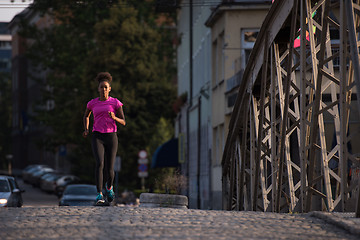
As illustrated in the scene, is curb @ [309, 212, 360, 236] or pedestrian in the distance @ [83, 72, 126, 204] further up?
pedestrian in the distance @ [83, 72, 126, 204]

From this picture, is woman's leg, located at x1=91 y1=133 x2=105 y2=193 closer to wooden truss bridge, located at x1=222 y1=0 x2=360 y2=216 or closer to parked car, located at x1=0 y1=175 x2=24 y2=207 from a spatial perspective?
wooden truss bridge, located at x1=222 y1=0 x2=360 y2=216

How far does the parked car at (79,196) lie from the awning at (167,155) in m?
9.57

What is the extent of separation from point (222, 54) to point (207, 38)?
3902 mm

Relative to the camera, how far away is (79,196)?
1342 inches

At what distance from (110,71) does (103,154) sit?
42.6 meters

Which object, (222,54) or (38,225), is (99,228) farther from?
(222,54)

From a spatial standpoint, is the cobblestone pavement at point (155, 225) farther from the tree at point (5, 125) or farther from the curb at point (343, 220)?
the tree at point (5, 125)

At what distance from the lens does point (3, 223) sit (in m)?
10.5

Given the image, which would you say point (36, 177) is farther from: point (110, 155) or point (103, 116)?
point (103, 116)

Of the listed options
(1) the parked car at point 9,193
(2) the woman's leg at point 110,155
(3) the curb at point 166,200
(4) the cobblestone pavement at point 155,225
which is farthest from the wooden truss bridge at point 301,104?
(1) the parked car at point 9,193

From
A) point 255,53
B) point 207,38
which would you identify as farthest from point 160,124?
point 255,53

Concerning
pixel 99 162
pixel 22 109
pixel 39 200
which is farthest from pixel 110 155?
pixel 22 109

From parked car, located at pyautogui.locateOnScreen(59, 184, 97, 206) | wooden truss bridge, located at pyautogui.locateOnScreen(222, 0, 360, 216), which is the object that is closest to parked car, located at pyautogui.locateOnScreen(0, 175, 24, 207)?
wooden truss bridge, located at pyautogui.locateOnScreen(222, 0, 360, 216)

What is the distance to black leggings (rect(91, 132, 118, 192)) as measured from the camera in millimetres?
13516
